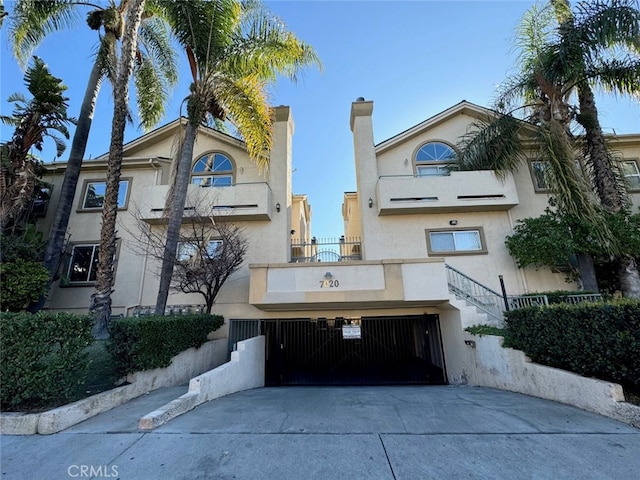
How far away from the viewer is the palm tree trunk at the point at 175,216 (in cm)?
872

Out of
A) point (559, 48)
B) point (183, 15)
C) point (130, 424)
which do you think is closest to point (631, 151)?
point (559, 48)

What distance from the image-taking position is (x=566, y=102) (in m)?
10.7

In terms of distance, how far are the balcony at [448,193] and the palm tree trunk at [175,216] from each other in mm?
7408

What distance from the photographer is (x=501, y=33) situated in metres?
11.4

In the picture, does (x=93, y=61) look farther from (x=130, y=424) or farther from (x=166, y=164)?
(x=130, y=424)

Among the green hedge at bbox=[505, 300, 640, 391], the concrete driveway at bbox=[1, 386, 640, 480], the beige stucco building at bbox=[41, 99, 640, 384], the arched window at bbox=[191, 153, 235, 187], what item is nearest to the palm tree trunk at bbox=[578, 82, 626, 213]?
the beige stucco building at bbox=[41, 99, 640, 384]

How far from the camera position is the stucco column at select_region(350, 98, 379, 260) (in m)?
12.5

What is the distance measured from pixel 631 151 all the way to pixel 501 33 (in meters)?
8.15

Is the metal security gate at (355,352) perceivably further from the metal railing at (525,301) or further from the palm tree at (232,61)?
the palm tree at (232,61)

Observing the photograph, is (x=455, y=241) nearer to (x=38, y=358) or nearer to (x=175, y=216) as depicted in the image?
(x=175, y=216)

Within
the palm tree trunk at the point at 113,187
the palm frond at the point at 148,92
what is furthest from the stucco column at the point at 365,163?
the palm tree trunk at the point at 113,187

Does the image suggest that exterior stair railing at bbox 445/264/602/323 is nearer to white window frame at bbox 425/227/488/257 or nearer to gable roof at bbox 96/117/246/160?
white window frame at bbox 425/227/488/257

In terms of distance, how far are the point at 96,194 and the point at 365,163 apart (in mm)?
12554

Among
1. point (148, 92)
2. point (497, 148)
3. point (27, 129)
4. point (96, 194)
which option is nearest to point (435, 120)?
point (497, 148)
